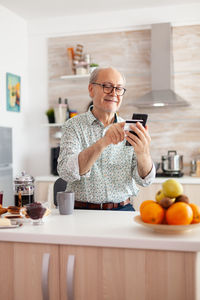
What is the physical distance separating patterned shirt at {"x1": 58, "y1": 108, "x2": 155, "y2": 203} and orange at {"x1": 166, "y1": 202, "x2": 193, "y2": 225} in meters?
0.60

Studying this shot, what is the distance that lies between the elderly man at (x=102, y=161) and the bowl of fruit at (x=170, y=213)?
43 cm

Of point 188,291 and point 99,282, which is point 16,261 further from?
point 188,291

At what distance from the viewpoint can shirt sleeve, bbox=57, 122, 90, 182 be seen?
6.42 ft

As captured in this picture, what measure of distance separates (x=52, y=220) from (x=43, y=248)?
247mm

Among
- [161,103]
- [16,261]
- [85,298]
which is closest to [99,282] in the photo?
[85,298]

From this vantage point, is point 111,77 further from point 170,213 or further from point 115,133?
point 170,213

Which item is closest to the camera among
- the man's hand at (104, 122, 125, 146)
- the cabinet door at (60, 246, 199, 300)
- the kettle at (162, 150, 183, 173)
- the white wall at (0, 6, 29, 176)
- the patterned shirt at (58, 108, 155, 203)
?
the cabinet door at (60, 246, 199, 300)

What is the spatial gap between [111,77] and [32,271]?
109 cm

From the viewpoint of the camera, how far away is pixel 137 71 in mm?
4453

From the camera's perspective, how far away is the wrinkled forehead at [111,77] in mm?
2094

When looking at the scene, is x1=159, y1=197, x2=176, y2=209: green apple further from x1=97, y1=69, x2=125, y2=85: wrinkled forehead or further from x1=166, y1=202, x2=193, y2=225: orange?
x1=97, y1=69, x2=125, y2=85: wrinkled forehead

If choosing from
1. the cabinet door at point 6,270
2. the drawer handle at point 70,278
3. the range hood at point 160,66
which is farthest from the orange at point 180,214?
the range hood at point 160,66

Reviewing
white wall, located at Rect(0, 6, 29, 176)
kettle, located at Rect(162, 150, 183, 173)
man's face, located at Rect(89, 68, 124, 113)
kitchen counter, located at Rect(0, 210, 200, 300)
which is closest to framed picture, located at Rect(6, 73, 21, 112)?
white wall, located at Rect(0, 6, 29, 176)

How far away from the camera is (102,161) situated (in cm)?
217
